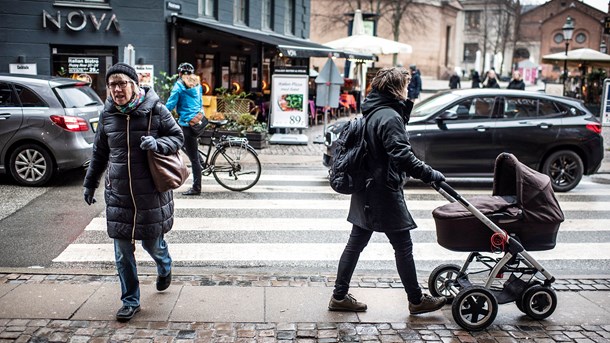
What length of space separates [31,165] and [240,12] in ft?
45.1

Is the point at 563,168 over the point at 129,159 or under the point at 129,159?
under

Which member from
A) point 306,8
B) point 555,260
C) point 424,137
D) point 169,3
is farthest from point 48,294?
point 306,8

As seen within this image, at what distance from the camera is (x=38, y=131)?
10.4m

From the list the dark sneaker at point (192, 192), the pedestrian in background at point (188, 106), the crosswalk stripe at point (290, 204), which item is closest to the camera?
the crosswalk stripe at point (290, 204)

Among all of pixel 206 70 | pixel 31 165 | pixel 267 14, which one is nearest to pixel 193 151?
pixel 31 165

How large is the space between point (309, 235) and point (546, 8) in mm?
96510

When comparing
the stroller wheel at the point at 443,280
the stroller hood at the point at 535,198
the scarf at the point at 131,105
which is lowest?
the stroller wheel at the point at 443,280

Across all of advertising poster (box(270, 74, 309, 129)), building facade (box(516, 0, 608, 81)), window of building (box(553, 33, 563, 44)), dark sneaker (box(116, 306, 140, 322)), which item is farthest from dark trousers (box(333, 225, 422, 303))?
window of building (box(553, 33, 563, 44))

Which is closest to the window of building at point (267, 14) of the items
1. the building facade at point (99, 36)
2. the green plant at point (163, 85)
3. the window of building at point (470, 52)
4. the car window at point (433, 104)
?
the building facade at point (99, 36)

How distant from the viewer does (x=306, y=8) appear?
29719 millimetres

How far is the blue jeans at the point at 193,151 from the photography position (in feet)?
32.1

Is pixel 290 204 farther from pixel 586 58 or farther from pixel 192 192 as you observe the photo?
pixel 586 58

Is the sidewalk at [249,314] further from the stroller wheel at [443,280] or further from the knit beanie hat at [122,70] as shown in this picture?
the knit beanie hat at [122,70]

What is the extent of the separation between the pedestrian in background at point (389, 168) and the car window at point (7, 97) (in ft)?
24.1
